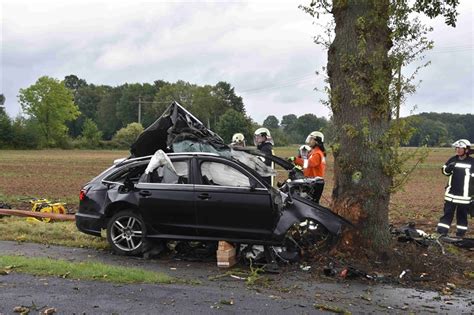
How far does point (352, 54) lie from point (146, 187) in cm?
380

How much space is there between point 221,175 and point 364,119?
2.33 meters

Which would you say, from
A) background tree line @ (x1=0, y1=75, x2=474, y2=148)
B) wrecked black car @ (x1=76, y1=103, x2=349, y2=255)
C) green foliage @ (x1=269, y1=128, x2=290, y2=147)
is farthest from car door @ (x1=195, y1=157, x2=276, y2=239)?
green foliage @ (x1=269, y1=128, x2=290, y2=147)

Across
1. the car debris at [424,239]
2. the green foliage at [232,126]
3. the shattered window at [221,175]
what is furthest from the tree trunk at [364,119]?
the green foliage at [232,126]

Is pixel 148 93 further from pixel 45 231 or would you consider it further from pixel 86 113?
pixel 45 231

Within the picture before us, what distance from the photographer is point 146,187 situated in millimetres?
8531

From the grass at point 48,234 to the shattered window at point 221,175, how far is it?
2.22 metres

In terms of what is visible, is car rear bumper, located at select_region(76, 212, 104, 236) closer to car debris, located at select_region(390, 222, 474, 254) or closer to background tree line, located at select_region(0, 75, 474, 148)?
car debris, located at select_region(390, 222, 474, 254)

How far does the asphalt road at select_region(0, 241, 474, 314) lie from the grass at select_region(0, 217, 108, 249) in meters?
2.51

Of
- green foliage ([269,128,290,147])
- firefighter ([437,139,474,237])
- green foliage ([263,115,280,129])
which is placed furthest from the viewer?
green foliage ([263,115,280,129])

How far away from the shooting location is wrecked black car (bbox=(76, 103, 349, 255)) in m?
8.03

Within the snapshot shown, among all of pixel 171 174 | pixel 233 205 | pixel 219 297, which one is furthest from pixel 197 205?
pixel 219 297

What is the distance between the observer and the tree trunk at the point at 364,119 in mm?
7992

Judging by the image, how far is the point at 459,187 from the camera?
11.0 meters

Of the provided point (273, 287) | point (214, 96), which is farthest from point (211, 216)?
point (214, 96)
